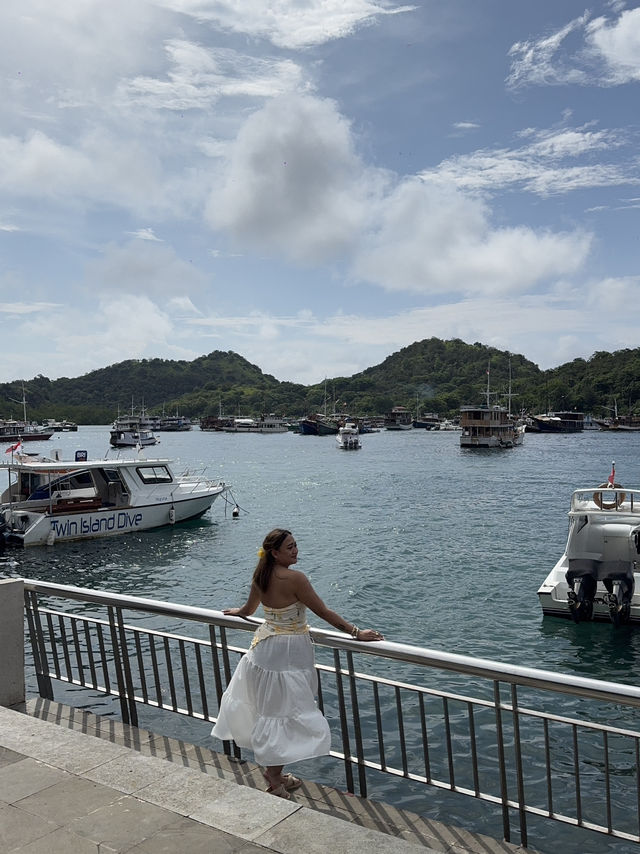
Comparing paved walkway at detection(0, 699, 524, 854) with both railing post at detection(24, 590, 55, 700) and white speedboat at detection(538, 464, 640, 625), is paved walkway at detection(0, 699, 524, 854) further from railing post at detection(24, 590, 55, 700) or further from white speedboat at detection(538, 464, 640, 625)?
white speedboat at detection(538, 464, 640, 625)

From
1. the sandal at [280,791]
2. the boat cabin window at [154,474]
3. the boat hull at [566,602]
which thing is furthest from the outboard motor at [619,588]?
the boat cabin window at [154,474]

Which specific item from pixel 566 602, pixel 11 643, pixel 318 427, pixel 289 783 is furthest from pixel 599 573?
pixel 318 427

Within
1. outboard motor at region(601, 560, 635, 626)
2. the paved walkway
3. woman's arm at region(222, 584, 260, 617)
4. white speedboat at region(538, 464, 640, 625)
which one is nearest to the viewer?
the paved walkway

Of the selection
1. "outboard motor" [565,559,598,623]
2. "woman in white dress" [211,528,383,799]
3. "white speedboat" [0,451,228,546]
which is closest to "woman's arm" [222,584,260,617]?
"woman in white dress" [211,528,383,799]

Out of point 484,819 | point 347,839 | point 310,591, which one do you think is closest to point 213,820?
point 347,839

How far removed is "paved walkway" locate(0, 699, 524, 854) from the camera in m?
3.78

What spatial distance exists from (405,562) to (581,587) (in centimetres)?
1056

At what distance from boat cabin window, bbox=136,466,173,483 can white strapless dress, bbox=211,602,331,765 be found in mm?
27809

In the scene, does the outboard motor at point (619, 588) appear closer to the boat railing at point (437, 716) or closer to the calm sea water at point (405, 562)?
the calm sea water at point (405, 562)

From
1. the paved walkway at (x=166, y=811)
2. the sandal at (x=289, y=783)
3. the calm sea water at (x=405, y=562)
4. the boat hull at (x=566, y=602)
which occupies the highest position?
the paved walkway at (x=166, y=811)

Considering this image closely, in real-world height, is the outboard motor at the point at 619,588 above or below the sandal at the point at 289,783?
below

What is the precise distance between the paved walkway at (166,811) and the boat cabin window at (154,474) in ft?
89.1

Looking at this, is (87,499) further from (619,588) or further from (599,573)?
(619,588)

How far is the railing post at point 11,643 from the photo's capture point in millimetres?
6277
